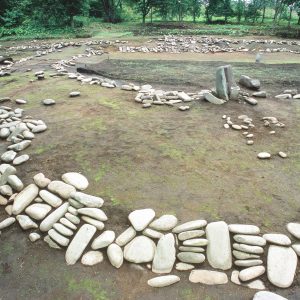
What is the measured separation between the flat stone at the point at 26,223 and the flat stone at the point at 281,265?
2.30 metres

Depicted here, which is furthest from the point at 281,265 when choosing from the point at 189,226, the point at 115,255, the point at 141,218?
the point at 115,255

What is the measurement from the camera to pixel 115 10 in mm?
32094

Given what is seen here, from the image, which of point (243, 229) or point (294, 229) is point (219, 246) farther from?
point (294, 229)

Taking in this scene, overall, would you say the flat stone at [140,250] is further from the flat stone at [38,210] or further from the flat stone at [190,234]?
the flat stone at [38,210]

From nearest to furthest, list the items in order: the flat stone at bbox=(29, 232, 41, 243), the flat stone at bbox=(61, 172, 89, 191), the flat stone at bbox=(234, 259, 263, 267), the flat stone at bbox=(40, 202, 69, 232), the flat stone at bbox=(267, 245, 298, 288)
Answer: the flat stone at bbox=(267, 245, 298, 288)
the flat stone at bbox=(234, 259, 263, 267)
the flat stone at bbox=(29, 232, 41, 243)
the flat stone at bbox=(40, 202, 69, 232)
the flat stone at bbox=(61, 172, 89, 191)

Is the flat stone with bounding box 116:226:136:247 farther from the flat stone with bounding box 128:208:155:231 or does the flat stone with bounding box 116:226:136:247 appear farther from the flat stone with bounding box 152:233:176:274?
the flat stone with bounding box 152:233:176:274

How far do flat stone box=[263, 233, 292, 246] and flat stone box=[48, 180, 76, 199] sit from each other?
2147mm

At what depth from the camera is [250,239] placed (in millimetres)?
3020

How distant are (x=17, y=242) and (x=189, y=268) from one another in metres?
1.69

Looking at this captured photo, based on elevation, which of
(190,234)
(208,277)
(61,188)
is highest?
(61,188)

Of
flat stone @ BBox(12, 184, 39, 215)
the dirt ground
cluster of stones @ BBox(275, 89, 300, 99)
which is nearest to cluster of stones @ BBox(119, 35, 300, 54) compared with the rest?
cluster of stones @ BBox(275, 89, 300, 99)

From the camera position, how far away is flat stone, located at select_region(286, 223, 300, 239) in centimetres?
309

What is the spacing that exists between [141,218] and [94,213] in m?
0.51

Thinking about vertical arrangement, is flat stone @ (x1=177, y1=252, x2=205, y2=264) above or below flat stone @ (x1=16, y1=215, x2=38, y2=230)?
below
